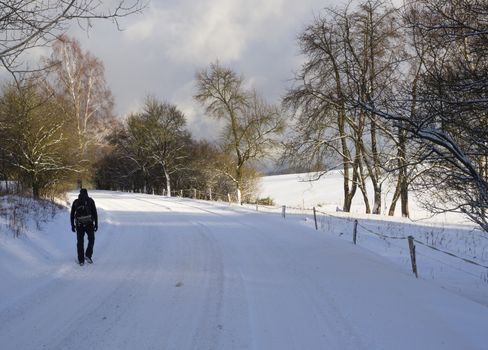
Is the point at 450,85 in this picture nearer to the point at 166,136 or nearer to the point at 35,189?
the point at 35,189

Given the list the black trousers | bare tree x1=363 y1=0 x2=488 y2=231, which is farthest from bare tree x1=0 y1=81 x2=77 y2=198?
bare tree x1=363 y1=0 x2=488 y2=231

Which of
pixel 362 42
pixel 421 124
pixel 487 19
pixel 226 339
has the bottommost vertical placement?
pixel 226 339

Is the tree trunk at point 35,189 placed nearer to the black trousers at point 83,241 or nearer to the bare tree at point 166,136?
the black trousers at point 83,241

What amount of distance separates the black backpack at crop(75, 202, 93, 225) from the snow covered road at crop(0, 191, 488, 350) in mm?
975

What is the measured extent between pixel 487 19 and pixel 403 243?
9.54m

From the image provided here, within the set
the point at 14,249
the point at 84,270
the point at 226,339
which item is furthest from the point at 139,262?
the point at 226,339

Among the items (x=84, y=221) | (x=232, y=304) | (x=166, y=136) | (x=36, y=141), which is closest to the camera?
(x=232, y=304)

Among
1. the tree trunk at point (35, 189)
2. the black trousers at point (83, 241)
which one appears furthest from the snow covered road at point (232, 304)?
the tree trunk at point (35, 189)

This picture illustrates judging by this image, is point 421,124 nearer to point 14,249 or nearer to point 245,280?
point 245,280

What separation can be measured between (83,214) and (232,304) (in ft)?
16.7

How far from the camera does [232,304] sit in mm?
6844

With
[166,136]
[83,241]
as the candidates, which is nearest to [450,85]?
[83,241]

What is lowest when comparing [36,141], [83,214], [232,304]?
[232,304]

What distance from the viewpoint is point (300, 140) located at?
2320 cm
